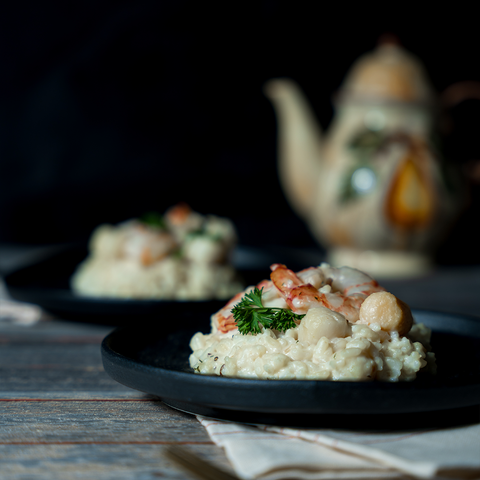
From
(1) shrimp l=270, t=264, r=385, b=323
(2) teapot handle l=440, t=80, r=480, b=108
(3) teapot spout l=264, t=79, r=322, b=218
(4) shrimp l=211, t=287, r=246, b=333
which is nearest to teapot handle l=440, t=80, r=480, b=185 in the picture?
(2) teapot handle l=440, t=80, r=480, b=108

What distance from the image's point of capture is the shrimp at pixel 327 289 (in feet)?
3.75

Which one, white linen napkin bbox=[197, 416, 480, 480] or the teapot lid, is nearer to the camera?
white linen napkin bbox=[197, 416, 480, 480]

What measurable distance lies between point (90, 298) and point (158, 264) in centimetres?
43

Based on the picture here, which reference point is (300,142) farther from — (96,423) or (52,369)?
(96,423)

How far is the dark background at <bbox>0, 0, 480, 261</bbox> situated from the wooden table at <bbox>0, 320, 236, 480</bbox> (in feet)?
7.93

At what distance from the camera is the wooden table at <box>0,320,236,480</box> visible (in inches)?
35.9

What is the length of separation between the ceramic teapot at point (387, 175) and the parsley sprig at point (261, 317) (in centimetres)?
176

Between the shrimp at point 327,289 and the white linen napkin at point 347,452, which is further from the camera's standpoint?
the shrimp at point 327,289

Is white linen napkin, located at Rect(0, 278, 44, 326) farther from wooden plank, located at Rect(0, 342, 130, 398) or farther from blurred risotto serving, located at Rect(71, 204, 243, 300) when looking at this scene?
wooden plank, located at Rect(0, 342, 130, 398)

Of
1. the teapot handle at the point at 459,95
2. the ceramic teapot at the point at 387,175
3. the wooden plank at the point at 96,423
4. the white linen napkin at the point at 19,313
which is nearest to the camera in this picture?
the wooden plank at the point at 96,423

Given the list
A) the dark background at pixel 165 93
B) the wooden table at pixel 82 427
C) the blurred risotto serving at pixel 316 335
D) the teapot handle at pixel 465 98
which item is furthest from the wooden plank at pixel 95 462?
the dark background at pixel 165 93

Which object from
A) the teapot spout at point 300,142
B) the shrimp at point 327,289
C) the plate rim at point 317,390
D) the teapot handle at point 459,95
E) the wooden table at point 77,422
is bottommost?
the wooden table at point 77,422

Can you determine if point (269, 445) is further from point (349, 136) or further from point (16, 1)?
point (16, 1)

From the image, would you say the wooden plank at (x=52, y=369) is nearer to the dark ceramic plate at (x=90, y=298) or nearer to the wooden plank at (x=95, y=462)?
the dark ceramic plate at (x=90, y=298)
